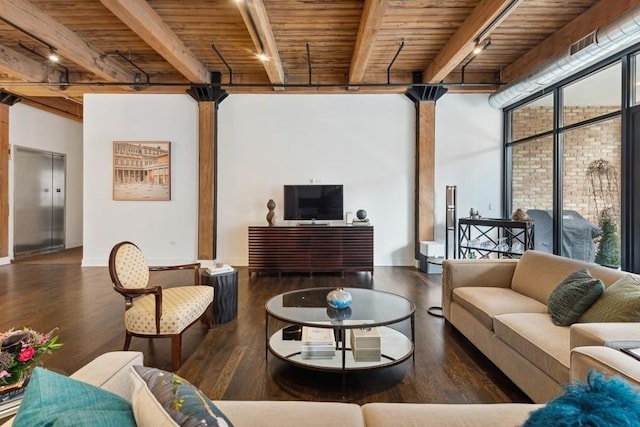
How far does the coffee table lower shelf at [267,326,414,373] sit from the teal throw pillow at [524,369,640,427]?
1.45m

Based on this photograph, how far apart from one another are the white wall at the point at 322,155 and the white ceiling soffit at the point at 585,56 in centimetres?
175

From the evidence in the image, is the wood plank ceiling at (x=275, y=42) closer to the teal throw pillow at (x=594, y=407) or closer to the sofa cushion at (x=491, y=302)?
the sofa cushion at (x=491, y=302)

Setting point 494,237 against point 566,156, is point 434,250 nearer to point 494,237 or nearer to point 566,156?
point 494,237

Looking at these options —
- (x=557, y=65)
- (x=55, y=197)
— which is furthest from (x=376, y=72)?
(x=55, y=197)

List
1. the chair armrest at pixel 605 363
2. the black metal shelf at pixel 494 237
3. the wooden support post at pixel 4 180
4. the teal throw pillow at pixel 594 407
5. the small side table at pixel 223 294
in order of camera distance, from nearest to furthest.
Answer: the teal throw pillow at pixel 594 407 < the chair armrest at pixel 605 363 < the small side table at pixel 223 294 < the black metal shelf at pixel 494 237 < the wooden support post at pixel 4 180

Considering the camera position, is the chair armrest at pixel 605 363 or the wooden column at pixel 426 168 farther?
the wooden column at pixel 426 168

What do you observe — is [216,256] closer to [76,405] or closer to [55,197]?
[55,197]

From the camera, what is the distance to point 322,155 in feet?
20.1

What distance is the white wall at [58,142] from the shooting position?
662 cm

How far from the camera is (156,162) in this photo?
6098mm

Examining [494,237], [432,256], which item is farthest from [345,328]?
[494,237]

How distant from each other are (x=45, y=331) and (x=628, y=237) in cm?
634

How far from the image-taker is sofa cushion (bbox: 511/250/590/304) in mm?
2568

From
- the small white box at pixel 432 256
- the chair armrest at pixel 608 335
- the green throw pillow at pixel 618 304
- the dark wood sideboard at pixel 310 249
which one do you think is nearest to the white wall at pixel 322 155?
the small white box at pixel 432 256
